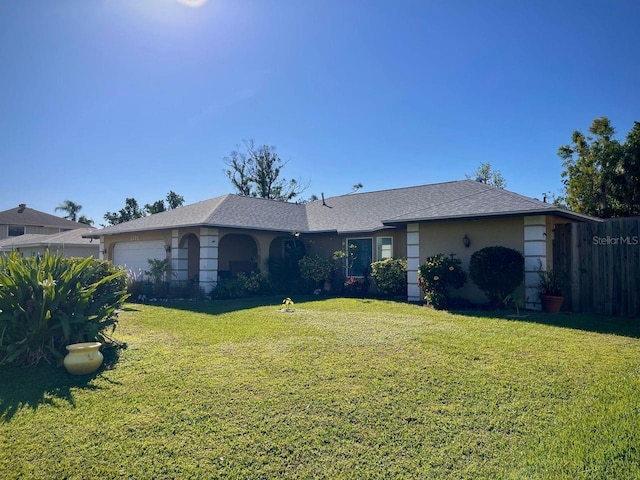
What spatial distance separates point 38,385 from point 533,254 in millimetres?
11324

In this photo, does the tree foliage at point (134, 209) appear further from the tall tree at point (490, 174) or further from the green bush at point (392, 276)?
the green bush at point (392, 276)

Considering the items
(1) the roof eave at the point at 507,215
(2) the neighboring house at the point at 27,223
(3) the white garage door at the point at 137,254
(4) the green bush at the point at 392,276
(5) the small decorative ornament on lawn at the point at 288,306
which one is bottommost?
(5) the small decorative ornament on lawn at the point at 288,306

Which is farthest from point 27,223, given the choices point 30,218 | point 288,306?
point 288,306

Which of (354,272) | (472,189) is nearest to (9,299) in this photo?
(354,272)

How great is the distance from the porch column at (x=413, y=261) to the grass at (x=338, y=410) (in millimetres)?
5705

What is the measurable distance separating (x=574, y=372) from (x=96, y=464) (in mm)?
5792

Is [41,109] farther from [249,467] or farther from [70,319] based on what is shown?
[249,467]

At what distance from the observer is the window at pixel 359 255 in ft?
55.2

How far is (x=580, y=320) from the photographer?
30.8ft

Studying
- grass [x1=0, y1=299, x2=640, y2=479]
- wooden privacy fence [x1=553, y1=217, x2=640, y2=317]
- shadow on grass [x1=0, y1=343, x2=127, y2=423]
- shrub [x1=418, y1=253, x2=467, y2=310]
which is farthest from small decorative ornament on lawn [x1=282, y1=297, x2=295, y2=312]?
wooden privacy fence [x1=553, y1=217, x2=640, y2=317]

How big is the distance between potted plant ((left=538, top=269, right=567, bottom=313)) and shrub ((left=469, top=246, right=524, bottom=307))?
55 cm

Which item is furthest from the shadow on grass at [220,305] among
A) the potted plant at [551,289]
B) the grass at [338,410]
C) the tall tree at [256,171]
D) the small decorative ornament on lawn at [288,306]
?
the tall tree at [256,171]

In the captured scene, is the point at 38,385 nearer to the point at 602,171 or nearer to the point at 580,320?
the point at 580,320

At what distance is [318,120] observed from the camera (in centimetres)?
1756
